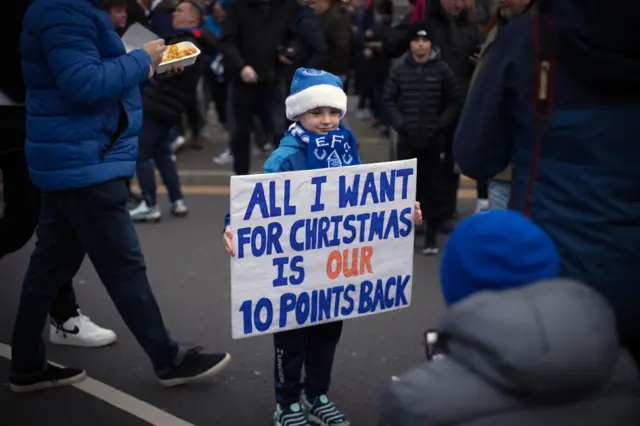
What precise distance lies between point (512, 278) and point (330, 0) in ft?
28.2

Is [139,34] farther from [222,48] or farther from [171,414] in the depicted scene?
[222,48]

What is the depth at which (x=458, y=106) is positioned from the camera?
21.7ft

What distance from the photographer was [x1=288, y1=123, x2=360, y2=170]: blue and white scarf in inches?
138

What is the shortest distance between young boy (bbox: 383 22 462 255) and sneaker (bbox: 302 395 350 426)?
2.98 metres

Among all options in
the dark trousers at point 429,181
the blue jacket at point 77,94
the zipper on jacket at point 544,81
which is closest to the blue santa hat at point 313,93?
the blue jacket at point 77,94

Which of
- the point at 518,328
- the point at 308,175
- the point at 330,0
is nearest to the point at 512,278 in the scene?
the point at 518,328

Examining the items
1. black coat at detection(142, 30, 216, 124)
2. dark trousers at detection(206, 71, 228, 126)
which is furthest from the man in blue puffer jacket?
dark trousers at detection(206, 71, 228, 126)

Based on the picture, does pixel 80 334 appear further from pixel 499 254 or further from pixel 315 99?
pixel 499 254

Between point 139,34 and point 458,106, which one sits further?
point 458,106

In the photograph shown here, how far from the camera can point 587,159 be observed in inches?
101

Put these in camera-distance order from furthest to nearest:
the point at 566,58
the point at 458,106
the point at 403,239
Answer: the point at 458,106 < the point at 403,239 < the point at 566,58

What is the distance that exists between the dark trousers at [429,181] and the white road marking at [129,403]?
3.00 meters

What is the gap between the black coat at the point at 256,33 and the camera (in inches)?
312

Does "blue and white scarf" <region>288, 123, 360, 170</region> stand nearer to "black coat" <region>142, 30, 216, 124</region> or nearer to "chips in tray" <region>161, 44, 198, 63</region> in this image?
"chips in tray" <region>161, 44, 198, 63</region>
